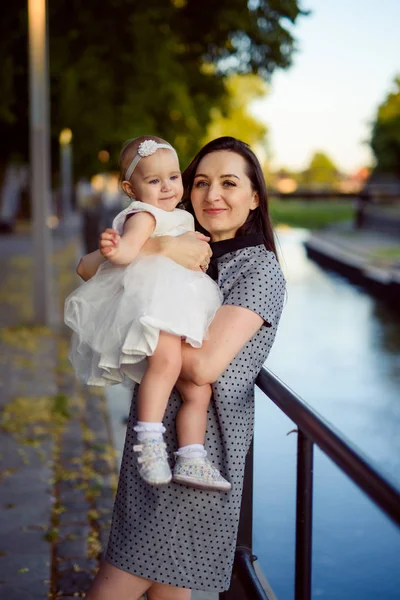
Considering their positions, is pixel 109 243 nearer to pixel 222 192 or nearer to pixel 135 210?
pixel 135 210

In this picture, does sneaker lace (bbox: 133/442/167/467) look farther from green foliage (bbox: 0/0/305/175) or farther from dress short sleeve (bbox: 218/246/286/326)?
green foliage (bbox: 0/0/305/175)

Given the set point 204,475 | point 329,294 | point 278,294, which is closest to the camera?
point 204,475

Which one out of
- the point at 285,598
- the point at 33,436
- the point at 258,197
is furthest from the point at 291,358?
the point at 258,197

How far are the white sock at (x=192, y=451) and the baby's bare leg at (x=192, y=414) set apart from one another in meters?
0.01

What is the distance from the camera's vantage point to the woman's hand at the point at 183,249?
230 cm

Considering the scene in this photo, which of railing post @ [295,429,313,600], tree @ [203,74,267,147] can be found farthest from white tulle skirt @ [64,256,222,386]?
tree @ [203,74,267,147]

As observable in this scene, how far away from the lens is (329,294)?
17438mm

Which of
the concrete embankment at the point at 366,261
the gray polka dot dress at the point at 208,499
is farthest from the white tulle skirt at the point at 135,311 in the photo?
the concrete embankment at the point at 366,261

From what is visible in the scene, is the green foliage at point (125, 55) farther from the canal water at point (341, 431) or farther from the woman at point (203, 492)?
the woman at point (203, 492)

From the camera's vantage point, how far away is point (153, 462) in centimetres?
219

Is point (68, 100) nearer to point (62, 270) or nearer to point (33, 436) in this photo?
point (62, 270)

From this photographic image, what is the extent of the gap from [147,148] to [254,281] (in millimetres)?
491

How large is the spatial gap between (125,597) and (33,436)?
361cm

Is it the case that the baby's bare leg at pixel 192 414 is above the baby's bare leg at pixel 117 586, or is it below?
→ above
